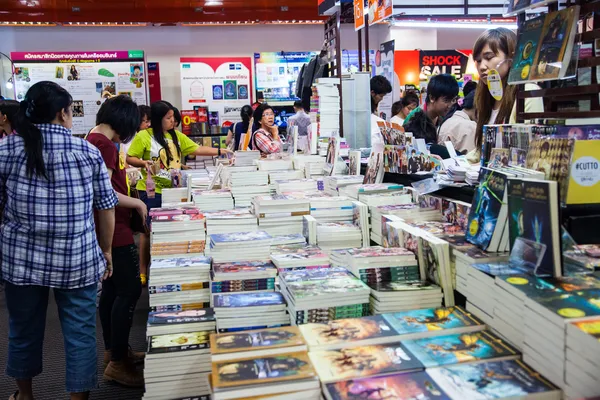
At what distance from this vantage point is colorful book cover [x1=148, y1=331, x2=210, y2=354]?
196 centimetres

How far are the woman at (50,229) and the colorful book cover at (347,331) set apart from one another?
1290 millimetres

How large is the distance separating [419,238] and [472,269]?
344 mm

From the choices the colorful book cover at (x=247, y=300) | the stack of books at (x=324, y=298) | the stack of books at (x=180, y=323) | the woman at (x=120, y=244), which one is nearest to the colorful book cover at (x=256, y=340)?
the stack of books at (x=324, y=298)

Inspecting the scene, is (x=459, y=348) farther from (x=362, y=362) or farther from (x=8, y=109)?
(x=8, y=109)

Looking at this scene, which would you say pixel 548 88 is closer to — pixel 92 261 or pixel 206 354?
pixel 206 354

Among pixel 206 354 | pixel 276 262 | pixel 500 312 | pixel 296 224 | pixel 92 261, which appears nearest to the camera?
pixel 500 312

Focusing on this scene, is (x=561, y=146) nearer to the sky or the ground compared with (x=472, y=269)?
nearer to the sky

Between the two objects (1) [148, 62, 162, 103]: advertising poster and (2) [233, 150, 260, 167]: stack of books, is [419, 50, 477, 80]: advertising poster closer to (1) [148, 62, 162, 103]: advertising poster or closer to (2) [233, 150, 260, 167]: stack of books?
(1) [148, 62, 162, 103]: advertising poster

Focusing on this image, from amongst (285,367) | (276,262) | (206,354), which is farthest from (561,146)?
(206,354)

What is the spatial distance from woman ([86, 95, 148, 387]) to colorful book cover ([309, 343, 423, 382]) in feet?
6.28

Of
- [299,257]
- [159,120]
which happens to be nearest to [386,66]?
[159,120]

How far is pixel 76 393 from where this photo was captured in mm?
2598

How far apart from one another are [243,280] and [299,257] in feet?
1.03

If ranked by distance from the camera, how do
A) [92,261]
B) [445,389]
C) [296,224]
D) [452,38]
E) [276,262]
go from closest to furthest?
[445,389], [276,262], [92,261], [296,224], [452,38]
